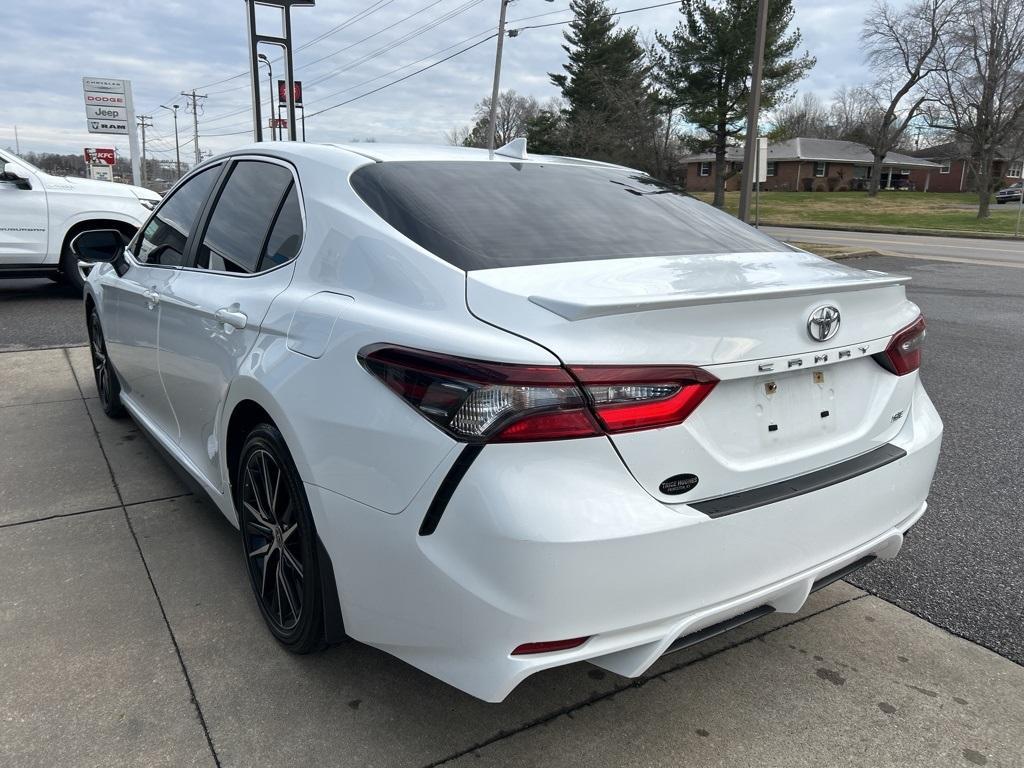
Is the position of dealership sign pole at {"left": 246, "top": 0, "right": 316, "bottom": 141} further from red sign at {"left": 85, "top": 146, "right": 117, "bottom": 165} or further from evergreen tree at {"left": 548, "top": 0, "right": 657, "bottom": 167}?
evergreen tree at {"left": 548, "top": 0, "right": 657, "bottom": 167}

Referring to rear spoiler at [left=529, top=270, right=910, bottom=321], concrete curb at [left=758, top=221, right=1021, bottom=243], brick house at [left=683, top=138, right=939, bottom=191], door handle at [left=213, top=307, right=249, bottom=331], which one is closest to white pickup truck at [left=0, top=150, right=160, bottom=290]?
door handle at [left=213, top=307, right=249, bottom=331]

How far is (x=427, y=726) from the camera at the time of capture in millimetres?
2299

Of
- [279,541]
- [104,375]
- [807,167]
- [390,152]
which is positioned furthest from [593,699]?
[807,167]

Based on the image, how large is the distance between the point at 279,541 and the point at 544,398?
1.22 m

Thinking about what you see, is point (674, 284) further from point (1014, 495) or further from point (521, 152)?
point (1014, 495)

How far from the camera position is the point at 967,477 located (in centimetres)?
427

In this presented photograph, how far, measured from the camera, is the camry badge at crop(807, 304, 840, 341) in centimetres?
208

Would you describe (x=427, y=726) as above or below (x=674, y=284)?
below

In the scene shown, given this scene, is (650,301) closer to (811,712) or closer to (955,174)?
(811,712)

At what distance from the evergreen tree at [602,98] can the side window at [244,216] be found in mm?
46122

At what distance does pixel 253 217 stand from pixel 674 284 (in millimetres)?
1703

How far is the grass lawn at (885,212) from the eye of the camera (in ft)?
127

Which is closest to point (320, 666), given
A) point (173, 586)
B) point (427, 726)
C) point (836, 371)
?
point (427, 726)

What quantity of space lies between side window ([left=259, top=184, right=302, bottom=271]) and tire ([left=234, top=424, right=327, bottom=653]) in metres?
0.58
